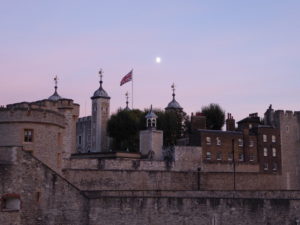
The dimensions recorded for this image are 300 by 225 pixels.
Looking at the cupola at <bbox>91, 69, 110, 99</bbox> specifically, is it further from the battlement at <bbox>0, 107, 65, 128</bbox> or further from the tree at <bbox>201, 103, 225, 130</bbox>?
the battlement at <bbox>0, 107, 65, 128</bbox>

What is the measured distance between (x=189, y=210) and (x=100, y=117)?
137 feet

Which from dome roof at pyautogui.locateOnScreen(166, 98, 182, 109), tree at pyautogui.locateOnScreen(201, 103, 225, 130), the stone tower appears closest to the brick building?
tree at pyautogui.locateOnScreen(201, 103, 225, 130)

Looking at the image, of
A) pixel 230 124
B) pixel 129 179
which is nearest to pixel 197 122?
pixel 230 124

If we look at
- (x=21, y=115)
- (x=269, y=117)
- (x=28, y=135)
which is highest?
(x=269, y=117)

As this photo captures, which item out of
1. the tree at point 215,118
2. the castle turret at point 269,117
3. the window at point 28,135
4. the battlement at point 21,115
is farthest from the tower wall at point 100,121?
the window at point 28,135

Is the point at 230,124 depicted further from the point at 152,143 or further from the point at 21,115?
the point at 21,115

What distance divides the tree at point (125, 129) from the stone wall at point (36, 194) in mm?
37057

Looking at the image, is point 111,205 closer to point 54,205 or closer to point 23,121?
point 54,205

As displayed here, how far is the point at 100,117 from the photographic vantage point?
80.9 metres

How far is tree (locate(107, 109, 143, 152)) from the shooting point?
75.9m

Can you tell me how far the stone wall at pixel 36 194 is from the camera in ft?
115

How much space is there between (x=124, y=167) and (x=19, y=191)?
17207mm

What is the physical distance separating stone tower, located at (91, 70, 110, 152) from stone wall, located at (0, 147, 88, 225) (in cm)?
4318

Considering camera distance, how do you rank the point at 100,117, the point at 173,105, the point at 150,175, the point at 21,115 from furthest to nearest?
the point at 173,105 < the point at 100,117 < the point at 150,175 < the point at 21,115
